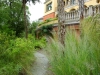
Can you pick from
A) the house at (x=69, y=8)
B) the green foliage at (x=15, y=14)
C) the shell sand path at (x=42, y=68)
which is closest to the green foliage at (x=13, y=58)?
the shell sand path at (x=42, y=68)

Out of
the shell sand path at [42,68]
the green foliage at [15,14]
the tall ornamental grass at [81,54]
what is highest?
the green foliage at [15,14]

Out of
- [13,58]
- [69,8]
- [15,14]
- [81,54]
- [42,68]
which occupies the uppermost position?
[69,8]

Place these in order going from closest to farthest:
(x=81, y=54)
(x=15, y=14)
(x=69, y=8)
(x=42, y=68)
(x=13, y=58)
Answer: (x=81, y=54)
(x=42, y=68)
(x=13, y=58)
(x=15, y=14)
(x=69, y=8)

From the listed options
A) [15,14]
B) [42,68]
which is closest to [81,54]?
[42,68]

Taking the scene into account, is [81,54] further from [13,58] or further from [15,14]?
[15,14]

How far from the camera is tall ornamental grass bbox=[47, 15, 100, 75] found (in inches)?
123

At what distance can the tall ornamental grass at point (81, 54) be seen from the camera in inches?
123

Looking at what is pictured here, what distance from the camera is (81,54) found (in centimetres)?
322

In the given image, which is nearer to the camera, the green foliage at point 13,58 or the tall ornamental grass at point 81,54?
the tall ornamental grass at point 81,54

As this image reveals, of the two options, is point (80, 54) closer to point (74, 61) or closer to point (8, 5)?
point (74, 61)

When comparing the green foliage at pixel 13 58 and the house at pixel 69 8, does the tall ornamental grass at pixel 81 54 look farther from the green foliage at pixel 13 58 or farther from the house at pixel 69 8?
the house at pixel 69 8

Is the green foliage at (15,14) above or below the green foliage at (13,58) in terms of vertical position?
above

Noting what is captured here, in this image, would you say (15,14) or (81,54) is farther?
(15,14)

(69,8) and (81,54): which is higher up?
(69,8)
